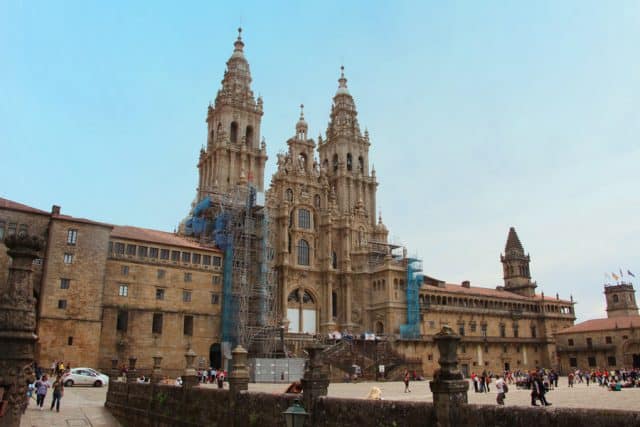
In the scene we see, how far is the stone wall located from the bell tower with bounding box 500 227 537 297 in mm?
73918

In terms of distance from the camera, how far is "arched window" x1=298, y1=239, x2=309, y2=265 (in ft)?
216

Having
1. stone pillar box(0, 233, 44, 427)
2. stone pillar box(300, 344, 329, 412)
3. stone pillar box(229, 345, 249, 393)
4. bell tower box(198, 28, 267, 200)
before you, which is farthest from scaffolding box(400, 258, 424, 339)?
stone pillar box(0, 233, 44, 427)

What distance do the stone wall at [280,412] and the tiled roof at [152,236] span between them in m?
21.3

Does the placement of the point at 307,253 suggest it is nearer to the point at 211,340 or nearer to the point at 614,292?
the point at 211,340

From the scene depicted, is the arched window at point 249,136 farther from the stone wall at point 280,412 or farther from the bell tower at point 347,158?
the stone wall at point 280,412

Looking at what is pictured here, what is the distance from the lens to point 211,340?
52.8 m

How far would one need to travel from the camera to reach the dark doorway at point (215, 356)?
54.1m

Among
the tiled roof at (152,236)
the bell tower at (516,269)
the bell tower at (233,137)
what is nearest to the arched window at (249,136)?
the bell tower at (233,137)

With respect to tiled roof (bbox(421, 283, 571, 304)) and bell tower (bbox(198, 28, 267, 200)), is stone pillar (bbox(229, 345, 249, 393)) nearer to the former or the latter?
bell tower (bbox(198, 28, 267, 200))

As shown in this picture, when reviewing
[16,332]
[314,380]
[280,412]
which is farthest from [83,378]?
[16,332]

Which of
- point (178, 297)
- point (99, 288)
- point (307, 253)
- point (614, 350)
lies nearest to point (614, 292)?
point (614, 350)

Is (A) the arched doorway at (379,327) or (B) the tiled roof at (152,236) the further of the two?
(A) the arched doorway at (379,327)

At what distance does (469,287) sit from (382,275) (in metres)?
19.4

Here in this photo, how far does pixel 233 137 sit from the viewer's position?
70.3 meters
